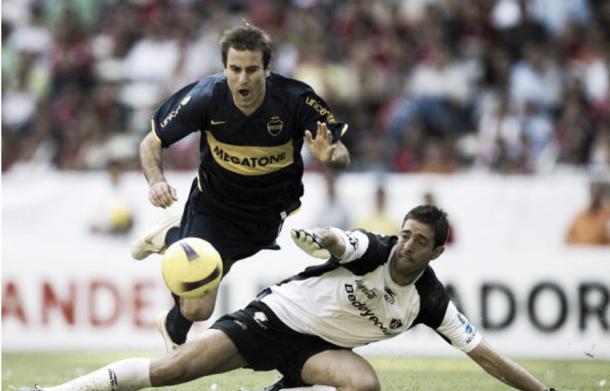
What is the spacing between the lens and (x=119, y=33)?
2114cm

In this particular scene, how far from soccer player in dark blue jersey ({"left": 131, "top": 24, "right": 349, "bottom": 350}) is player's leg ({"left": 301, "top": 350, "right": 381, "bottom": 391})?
1178 millimetres

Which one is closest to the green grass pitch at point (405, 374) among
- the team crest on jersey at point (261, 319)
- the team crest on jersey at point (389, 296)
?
the team crest on jersey at point (261, 319)

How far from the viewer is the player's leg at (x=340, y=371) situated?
849cm

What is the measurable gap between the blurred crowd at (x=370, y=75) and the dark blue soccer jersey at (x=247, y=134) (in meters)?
8.29

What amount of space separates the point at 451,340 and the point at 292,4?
41.9 ft

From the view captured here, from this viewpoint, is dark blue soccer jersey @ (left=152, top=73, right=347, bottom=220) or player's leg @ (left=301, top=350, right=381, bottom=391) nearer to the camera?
player's leg @ (left=301, top=350, right=381, bottom=391)

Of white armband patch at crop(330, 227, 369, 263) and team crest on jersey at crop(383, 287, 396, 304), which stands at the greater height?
white armband patch at crop(330, 227, 369, 263)

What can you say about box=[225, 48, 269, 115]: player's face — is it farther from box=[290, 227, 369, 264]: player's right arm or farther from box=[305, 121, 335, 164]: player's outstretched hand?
box=[290, 227, 369, 264]: player's right arm

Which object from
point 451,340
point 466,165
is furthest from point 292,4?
point 451,340

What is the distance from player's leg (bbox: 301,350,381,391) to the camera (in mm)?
8492

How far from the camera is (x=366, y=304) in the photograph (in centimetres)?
Result: 877

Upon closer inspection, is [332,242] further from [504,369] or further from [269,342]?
[504,369]

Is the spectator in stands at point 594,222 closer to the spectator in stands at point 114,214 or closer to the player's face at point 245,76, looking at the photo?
the spectator in stands at point 114,214

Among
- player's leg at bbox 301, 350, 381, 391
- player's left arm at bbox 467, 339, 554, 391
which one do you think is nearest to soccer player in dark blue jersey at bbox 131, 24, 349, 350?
player's leg at bbox 301, 350, 381, 391
